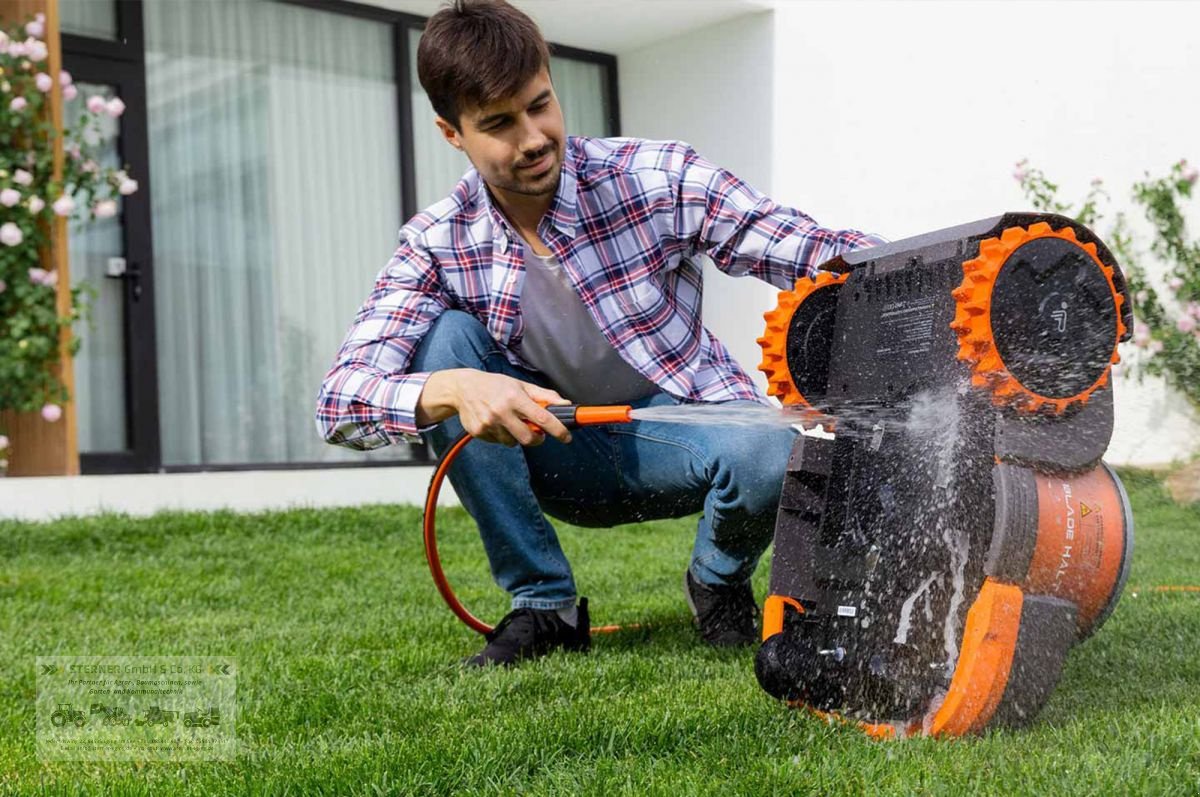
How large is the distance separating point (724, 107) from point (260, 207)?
8.12 feet

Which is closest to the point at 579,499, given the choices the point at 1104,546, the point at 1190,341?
the point at 1104,546

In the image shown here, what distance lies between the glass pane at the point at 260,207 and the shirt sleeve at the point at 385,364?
3.86 meters

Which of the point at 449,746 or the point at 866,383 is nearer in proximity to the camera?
the point at 449,746

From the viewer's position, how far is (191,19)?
5.95m

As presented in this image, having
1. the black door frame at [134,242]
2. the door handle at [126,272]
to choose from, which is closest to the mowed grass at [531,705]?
the black door frame at [134,242]

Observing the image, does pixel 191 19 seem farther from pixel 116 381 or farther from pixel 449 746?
pixel 449 746

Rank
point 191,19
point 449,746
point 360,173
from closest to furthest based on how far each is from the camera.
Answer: point 449,746
point 191,19
point 360,173

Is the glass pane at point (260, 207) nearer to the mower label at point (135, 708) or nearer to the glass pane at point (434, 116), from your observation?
the glass pane at point (434, 116)

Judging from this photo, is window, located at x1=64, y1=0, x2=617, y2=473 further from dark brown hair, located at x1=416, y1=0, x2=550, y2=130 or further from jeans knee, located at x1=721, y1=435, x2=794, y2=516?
jeans knee, located at x1=721, y1=435, x2=794, y2=516

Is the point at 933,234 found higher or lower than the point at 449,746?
higher

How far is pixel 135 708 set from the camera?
6.21 feet

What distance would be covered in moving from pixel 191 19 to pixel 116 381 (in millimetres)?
1689

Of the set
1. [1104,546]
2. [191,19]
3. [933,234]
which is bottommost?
[1104,546]

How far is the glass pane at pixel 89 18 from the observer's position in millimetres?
5562
